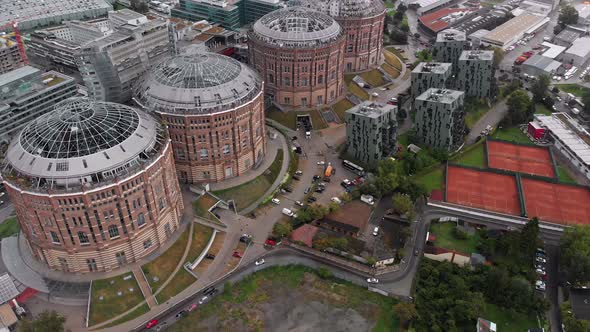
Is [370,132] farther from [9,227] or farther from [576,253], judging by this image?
[9,227]

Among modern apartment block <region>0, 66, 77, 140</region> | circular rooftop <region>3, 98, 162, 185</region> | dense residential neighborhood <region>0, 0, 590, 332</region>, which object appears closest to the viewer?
circular rooftop <region>3, 98, 162, 185</region>

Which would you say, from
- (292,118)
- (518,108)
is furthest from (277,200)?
(518,108)

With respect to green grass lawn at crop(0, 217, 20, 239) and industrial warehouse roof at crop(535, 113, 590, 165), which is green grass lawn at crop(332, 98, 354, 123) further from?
green grass lawn at crop(0, 217, 20, 239)

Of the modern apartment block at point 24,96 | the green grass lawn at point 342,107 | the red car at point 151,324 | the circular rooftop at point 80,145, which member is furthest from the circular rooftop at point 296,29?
the red car at point 151,324

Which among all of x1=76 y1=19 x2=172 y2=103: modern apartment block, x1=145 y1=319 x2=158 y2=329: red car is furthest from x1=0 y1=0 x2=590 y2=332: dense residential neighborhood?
x1=76 y1=19 x2=172 y2=103: modern apartment block

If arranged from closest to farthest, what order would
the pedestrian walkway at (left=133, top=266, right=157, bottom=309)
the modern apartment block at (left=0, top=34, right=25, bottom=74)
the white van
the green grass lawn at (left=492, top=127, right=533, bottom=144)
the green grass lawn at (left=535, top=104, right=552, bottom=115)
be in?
the pedestrian walkway at (left=133, top=266, right=157, bottom=309) < the white van < the green grass lawn at (left=492, top=127, right=533, bottom=144) < the green grass lawn at (left=535, top=104, right=552, bottom=115) < the modern apartment block at (left=0, top=34, right=25, bottom=74)

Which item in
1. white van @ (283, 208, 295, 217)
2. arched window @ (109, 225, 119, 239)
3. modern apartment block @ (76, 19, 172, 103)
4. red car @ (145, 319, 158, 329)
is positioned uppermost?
modern apartment block @ (76, 19, 172, 103)

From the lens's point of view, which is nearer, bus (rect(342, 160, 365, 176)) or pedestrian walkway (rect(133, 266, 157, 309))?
pedestrian walkway (rect(133, 266, 157, 309))

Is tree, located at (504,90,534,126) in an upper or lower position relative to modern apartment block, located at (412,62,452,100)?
lower
